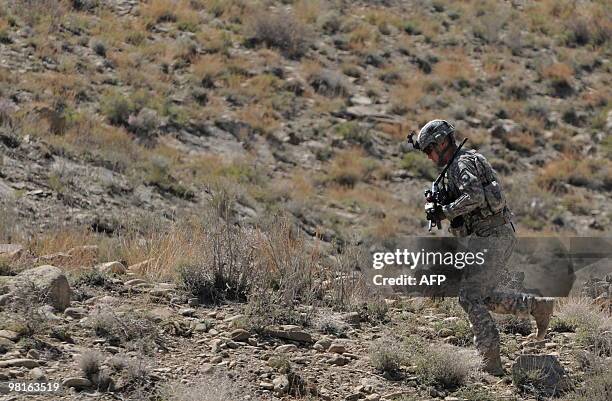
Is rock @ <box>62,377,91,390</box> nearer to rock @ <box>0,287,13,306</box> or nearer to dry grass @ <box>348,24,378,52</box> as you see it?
rock @ <box>0,287,13,306</box>

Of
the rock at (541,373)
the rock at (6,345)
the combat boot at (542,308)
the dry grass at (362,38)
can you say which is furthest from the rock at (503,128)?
the rock at (6,345)

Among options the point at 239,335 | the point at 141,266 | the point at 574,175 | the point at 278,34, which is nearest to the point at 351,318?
the point at 239,335

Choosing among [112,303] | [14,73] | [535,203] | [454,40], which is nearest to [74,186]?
[14,73]

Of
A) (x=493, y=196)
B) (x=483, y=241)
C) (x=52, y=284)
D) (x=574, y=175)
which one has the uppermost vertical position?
(x=493, y=196)

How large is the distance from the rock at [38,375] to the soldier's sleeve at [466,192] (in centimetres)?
291

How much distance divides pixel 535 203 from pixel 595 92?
20.8 ft

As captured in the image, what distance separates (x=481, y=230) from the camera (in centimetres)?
660

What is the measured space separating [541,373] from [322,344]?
1.59 metres

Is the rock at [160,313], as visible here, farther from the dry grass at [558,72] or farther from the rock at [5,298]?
the dry grass at [558,72]

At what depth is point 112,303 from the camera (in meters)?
6.96

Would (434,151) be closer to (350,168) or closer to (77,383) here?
(77,383)

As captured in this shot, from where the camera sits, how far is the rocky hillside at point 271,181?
20.8 feet

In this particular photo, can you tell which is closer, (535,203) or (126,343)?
(126,343)

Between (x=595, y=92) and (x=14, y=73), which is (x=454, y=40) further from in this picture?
(x=14, y=73)
